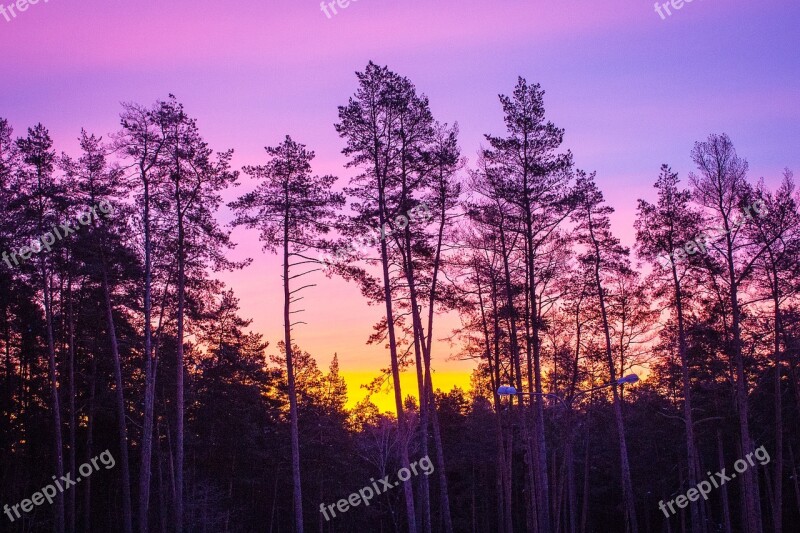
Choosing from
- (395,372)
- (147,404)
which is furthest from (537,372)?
A: (147,404)

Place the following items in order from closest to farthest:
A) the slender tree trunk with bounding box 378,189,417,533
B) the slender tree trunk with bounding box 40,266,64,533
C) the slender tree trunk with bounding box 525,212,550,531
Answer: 1. the slender tree trunk with bounding box 378,189,417,533
2. the slender tree trunk with bounding box 525,212,550,531
3. the slender tree trunk with bounding box 40,266,64,533

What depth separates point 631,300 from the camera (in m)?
28.6

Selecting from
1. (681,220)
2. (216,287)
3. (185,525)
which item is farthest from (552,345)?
(185,525)

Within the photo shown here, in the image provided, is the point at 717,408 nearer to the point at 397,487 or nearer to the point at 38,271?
the point at 397,487

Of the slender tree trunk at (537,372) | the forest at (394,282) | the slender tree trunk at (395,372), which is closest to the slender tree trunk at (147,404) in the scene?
the forest at (394,282)

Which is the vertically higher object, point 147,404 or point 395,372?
point 395,372

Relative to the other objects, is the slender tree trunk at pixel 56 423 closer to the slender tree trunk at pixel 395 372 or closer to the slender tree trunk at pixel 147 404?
the slender tree trunk at pixel 147 404

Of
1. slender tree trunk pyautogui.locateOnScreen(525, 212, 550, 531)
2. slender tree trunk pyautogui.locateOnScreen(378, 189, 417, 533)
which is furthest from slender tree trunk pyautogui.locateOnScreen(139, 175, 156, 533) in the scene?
slender tree trunk pyautogui.locateOnScreen(525, 212, 550, 531)

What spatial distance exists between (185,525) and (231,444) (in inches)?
279

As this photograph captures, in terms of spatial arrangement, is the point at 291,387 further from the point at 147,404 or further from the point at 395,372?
the point at 147,404

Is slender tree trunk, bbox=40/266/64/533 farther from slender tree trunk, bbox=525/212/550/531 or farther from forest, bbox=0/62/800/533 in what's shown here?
slender tree trunk, bbox=525/212/550/531

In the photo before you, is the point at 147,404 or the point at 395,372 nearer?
the point at 395,372

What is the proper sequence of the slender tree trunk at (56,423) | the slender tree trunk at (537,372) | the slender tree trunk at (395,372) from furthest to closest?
1. the slender tree trunk at (56,423)
2. the slender tree trunk at (537,372)
3. the slender tree trunk at (395,372)

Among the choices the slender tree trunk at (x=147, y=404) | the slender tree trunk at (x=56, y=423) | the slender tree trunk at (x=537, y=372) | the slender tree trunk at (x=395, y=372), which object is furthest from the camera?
the slender tree trunk at (x=56, y=423)
